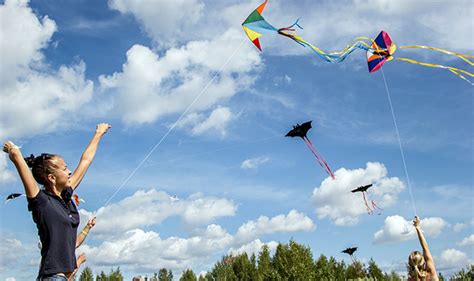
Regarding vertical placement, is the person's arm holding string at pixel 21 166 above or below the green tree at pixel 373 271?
below

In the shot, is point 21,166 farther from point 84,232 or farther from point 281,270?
point 281,270

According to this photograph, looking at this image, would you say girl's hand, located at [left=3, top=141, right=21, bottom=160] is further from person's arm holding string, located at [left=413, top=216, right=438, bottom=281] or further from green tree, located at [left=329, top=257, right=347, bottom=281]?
green tree, located at [left=329, top=257, right=347, bottom=281]

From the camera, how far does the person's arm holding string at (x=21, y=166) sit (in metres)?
2.71

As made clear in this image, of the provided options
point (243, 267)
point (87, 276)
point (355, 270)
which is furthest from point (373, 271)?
point (87, 276)

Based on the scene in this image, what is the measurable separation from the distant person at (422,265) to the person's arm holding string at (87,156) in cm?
378

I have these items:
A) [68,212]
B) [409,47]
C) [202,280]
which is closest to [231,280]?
[202,280]

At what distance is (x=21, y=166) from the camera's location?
2709 mm

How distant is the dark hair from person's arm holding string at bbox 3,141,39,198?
0.80 ft

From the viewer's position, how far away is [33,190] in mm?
2787

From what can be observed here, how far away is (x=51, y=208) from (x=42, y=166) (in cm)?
31

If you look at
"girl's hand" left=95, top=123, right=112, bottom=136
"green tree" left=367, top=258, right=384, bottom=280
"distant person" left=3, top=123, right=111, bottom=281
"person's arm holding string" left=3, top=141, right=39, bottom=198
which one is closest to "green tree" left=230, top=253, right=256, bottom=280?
"green tree" left=367, top=258, right=384, bottom=280

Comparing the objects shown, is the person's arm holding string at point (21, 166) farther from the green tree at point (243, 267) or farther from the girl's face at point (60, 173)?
the green tree at point (243, 267)

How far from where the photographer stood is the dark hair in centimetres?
303

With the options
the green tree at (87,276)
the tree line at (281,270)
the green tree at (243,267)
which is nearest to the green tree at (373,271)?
the tree line at (281,270)
